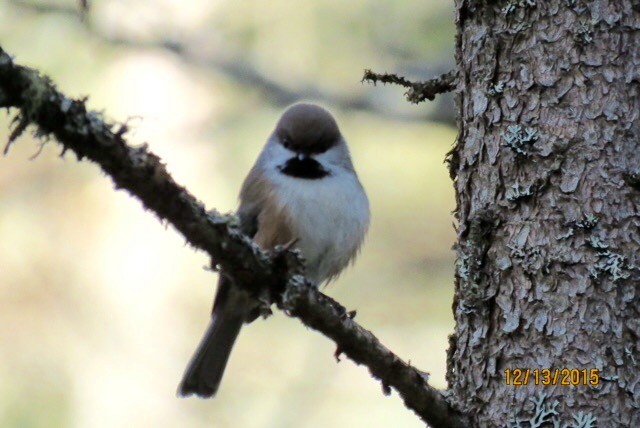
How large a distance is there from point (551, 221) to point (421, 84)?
0.91m

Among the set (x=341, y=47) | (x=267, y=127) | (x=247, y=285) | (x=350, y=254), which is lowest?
(x=247, y=285)

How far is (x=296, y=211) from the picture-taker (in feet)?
13.3

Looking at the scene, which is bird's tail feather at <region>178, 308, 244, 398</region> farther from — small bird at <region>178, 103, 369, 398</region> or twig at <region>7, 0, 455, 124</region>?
twig at <region>7, 0, 455, 124</region>

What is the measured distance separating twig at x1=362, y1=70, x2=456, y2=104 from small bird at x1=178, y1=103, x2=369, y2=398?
2.49 ft

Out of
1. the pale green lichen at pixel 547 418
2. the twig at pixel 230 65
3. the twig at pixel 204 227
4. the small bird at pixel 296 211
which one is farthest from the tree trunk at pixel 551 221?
the twig at pixel 230 65

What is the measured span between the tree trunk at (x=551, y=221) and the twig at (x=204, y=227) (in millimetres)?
274

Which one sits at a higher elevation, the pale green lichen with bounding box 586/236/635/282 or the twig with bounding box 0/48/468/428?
the pale green lichen with bounding box 586/236/635/282

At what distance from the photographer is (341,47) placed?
6.17m

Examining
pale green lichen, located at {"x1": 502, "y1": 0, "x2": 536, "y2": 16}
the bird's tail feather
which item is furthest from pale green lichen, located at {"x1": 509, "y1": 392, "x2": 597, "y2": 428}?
the bird's tail feather

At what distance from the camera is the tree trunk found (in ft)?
8.91

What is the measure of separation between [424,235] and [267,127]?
49.6 inches

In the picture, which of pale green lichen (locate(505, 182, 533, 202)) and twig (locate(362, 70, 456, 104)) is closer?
pale green lichen (locate(505, 182, 533, 202))

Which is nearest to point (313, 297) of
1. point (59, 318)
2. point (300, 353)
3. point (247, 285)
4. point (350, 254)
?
point (247, 285)

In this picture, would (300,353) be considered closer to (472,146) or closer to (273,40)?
(273,40)
